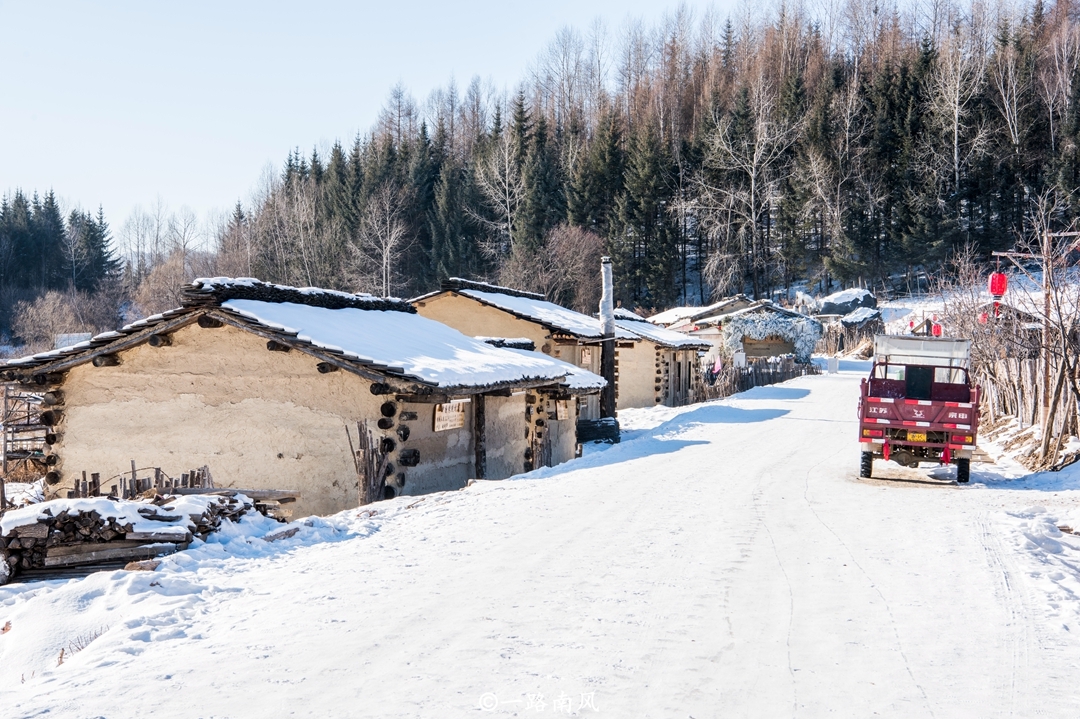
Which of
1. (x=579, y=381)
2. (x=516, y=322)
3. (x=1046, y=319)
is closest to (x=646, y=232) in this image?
(x=516, y=322)

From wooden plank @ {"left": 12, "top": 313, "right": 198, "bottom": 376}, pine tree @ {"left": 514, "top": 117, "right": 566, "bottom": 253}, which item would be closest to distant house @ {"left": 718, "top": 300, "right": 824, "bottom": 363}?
pine tree @ {"left": 514, "top": 117, "right": 566, "bottom": 253}

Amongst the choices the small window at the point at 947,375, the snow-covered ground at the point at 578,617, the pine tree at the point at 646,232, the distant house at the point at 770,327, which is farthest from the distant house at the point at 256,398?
the pine tree at the point at 646,232

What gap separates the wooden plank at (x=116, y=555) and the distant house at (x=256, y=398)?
4302mm

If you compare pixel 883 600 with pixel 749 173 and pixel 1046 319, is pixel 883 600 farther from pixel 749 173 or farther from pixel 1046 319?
pixel 749 173

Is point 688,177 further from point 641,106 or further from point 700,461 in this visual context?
point 700,461

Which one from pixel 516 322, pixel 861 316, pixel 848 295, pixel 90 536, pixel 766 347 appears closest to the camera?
pixel 90 536

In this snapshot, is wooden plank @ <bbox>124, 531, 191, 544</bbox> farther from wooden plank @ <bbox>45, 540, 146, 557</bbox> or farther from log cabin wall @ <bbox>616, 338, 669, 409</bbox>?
log cabin wall @ <bbox>616, 338, 669, 409</bbox>

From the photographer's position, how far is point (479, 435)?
15.7 m

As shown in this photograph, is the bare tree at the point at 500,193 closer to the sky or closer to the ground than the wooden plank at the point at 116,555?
closer to the sky

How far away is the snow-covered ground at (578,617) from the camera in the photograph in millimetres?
4492

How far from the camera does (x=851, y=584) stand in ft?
22.7

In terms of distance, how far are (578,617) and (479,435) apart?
1002 centimetres

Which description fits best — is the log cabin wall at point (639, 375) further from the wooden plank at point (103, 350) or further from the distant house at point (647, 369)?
the wooden plank at point (103, 350)

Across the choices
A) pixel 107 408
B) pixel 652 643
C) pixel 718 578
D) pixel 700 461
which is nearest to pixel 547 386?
pixel 700 461
